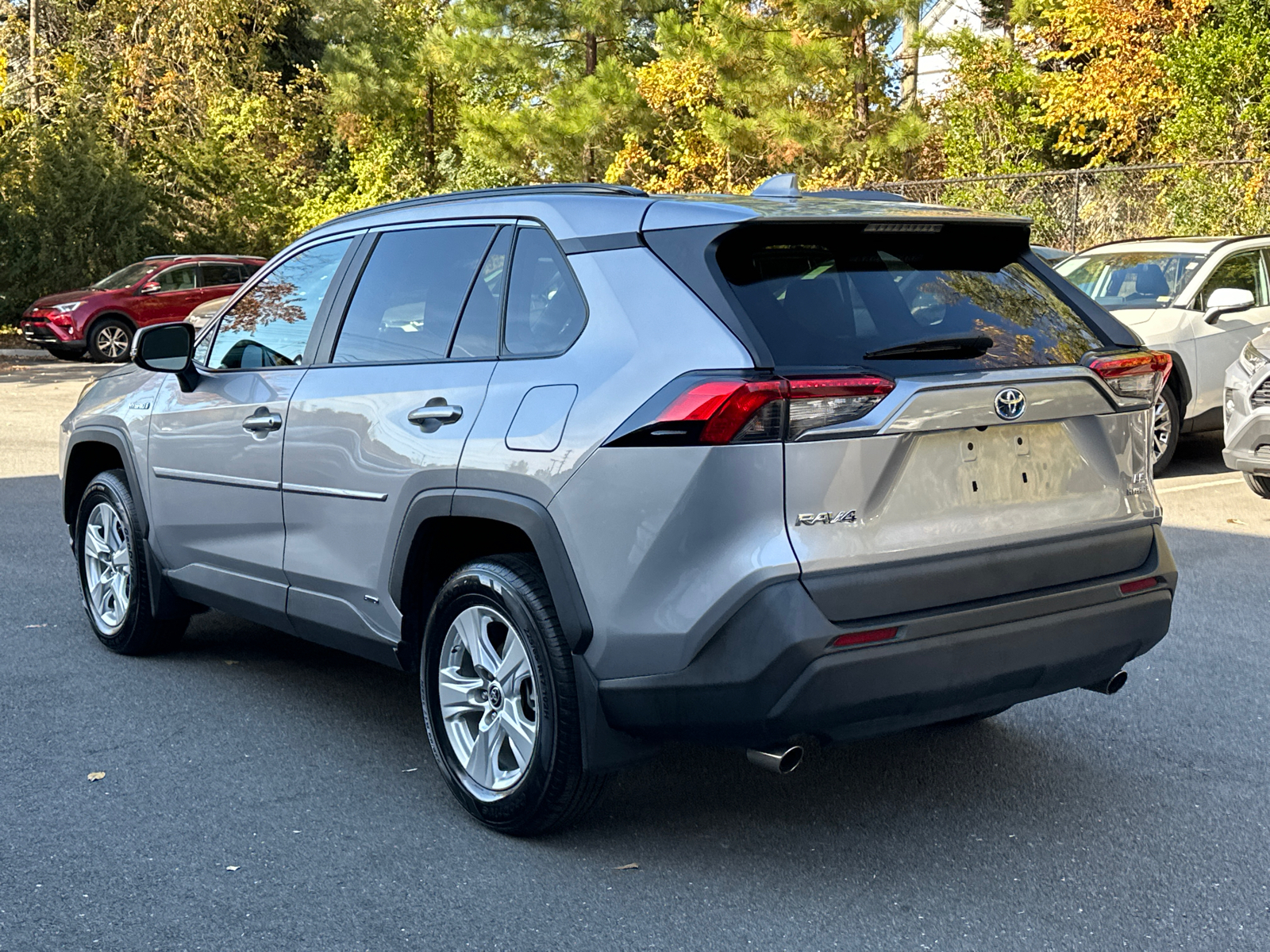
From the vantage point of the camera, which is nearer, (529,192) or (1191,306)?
(529,192)

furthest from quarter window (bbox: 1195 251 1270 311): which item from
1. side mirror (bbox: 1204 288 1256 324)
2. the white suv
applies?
side mirror (bbox: 1204 288 1256 324)

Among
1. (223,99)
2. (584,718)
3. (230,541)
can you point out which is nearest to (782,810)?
(584,718)

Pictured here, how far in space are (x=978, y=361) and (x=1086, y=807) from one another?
1.49 metres

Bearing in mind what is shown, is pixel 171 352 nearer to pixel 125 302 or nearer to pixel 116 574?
pixel 116 574

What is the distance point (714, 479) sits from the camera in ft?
11.3

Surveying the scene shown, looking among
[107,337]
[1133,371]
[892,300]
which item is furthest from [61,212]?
[1133,371]

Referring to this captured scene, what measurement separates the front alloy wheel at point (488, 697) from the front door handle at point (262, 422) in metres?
1.17

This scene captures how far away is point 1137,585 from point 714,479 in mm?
1394

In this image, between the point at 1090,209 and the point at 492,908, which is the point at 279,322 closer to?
the point at 492,908

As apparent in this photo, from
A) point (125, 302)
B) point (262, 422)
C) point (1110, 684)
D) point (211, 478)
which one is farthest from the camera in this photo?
point (125, 302)

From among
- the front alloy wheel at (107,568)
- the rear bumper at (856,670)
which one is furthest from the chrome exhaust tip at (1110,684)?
the front alloy wheel at (107,568)

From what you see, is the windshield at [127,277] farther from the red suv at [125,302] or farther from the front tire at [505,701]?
the front tire at [505,701]

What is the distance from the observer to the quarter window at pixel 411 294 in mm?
4414

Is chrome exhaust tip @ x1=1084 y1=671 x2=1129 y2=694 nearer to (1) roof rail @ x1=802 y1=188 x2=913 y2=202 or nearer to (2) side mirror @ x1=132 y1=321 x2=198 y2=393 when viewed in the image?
(1) roof rail @ x1=802 y1=188 x2=913 y2=202
